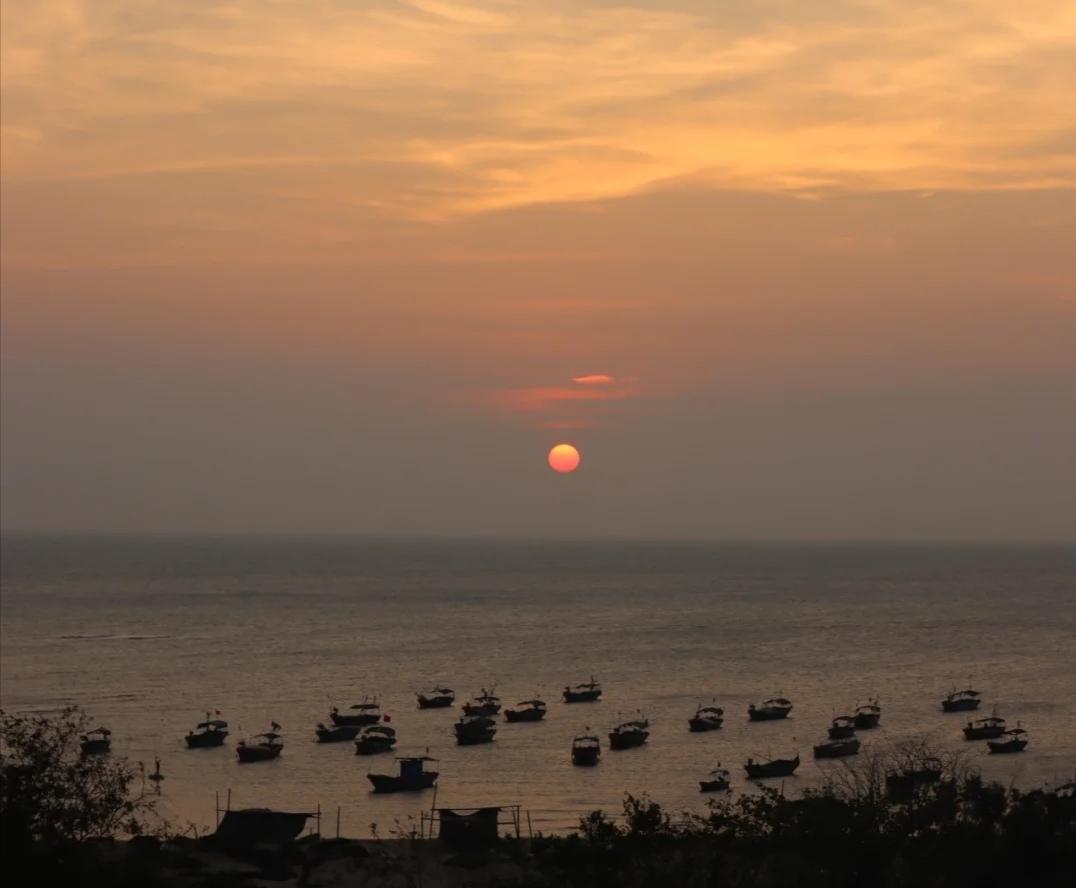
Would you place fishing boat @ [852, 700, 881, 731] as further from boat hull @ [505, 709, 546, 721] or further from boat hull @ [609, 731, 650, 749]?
boat hull @ [505, 709, 546, 721]

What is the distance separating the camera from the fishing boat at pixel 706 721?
355ft

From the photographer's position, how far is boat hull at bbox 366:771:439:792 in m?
85.7

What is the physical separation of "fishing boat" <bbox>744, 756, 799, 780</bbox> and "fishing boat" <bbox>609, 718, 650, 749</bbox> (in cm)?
1187

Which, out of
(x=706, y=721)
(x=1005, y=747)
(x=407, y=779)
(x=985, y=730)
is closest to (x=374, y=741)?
(x=407, y=779)

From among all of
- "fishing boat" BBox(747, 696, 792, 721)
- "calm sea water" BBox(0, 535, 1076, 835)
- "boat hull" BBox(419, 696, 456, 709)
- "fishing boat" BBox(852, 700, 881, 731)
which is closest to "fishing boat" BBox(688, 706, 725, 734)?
"calm sea water" BBox(0, 535, 1076, 835)

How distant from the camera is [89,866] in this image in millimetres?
38938

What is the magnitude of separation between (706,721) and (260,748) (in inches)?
1302

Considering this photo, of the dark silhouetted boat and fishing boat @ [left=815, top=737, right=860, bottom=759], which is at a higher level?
the dark silhouetted boat

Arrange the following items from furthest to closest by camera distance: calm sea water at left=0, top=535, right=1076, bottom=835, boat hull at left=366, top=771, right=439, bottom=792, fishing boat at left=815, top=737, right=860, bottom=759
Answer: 1. fishing boat at left=815, top=737, right=860, bottom=759
2. calm sea water at left=0, top=535, right=1076, bottom=835
3. boat hull at left=366, top=771, right=439, bottom=792

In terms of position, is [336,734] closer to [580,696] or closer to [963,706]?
[580,696]

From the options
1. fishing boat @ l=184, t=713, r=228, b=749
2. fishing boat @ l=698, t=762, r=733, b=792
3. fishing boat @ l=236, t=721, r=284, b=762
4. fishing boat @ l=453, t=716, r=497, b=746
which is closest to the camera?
fishing boat @ l=698, t=762, r=733, b=792

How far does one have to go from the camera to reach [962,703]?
389 ft

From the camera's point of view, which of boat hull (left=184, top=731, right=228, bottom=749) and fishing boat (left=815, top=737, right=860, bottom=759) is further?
boat hull (left=184, top=731, right=228, bottom=749)

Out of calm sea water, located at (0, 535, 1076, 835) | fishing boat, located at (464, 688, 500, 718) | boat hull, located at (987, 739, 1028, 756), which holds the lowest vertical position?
calm sea water, located at (0, 535, 1076, 835)
